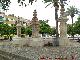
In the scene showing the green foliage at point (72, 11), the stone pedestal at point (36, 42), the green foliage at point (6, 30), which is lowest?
the stone pedestal at point (36, 42)

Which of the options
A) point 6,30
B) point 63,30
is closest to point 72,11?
point 6,30

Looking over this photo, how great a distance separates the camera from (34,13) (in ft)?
116

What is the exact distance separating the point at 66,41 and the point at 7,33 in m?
39.8

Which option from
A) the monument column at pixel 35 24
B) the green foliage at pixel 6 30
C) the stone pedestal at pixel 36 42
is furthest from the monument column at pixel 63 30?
the green foliage at pixel 6 30

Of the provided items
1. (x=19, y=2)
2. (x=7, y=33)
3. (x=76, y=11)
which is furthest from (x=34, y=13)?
(x=76, y=11)

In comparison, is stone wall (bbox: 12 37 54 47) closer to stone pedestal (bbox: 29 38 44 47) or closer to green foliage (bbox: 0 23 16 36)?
stone pedestal (bbox: 29 38 44 47)

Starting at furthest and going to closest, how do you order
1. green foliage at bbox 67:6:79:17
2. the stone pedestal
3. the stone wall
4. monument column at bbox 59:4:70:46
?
1. green foliage at bbox 67:6:79:17
2. monument column at bbox 59:4:70:46
3. the stone wall
4. the stone pedestal

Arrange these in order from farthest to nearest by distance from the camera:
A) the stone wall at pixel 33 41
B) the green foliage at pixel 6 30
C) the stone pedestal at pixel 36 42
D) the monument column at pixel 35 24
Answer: the green foliage at pixel 6 30 < the monument column at pixel 35 24 < the stone wall at pixel 33 41 < the stone pedestal at pixel 36 42

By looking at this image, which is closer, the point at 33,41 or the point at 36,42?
the point at 36,42

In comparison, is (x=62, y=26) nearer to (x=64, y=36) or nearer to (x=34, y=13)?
(x=64, y=36)

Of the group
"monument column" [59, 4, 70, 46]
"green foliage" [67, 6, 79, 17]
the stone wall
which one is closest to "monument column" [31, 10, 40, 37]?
the stone wall

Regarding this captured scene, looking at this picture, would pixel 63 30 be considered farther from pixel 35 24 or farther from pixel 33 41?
pixel 33 41

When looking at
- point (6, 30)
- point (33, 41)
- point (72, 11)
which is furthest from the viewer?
point (72, 11)

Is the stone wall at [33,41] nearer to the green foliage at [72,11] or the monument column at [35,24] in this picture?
the monument column at [35,24]
